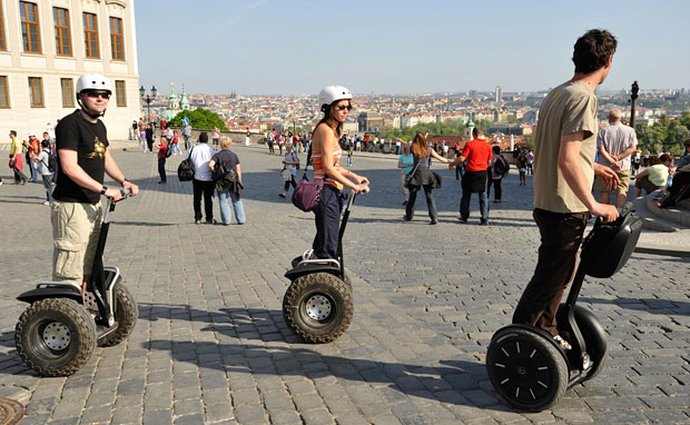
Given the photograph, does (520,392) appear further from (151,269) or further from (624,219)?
(151,269)

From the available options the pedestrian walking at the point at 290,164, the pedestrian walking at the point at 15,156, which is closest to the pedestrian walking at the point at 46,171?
the pedestrian walking at the point at 15,156

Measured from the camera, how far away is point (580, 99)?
3.16m

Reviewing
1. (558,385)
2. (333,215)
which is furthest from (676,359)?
(333,215)

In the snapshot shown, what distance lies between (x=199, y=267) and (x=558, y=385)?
534 cm

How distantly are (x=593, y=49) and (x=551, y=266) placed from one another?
120cm

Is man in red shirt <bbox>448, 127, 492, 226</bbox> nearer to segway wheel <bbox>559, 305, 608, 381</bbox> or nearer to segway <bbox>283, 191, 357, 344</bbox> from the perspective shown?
segway <bbox>283, 191, 357, 344</bbox>

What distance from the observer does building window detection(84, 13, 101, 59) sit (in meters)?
39.8

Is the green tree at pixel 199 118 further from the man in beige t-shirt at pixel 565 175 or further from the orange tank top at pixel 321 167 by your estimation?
the man in beige t-shirt at pixel 565 175

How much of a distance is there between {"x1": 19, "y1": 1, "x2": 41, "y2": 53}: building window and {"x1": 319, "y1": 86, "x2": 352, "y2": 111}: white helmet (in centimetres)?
3813

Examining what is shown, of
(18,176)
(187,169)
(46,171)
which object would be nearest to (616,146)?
(187,169)

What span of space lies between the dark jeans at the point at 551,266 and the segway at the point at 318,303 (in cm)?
146

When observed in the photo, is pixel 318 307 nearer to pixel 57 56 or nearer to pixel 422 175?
pixel 422 175

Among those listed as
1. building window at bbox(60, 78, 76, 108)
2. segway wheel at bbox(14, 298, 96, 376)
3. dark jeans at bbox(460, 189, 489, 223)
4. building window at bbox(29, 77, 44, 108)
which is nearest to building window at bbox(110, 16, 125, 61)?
building window at bbox(60, 78, 76, 108)

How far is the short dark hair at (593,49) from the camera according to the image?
3.22m
